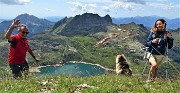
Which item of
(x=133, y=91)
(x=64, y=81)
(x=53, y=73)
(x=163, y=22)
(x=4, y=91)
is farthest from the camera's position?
(x=53, y=73)

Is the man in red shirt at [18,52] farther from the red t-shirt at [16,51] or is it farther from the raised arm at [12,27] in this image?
the raised arm at [12,27]

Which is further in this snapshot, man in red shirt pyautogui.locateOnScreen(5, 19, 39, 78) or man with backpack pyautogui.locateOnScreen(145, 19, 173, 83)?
man in red shirt pyautogui.locateOnScreen(5, 19, 39, 78)

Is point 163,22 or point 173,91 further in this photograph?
point 163,22

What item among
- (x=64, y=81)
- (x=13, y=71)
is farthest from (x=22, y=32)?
(x=64, y=81)

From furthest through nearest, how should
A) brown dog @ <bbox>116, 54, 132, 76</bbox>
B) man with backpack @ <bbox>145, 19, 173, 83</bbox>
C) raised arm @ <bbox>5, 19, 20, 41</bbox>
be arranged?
brown dog @ <bbox>116, 54, 132, 76</bbox>
man with backpack @ <bbox>145, 19, 173, 83</bbox>
raised arm @ <bbox>5, 19, 20, 41</bbox>

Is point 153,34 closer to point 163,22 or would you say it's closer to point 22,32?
point 163,22

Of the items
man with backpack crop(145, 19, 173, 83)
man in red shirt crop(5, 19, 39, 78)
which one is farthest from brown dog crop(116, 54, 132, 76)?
man in red shirt crop(5, 19, 39, 78)

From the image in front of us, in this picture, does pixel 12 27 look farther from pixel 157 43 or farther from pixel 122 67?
pixel 122 67

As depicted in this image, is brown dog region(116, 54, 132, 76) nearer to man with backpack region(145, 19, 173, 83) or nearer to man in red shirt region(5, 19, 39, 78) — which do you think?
man with backpack region(145, 19, 173, 83)

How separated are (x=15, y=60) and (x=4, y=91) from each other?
4.83m

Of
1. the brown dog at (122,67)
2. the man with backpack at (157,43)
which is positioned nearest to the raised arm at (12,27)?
the man with backpack at (157,43)

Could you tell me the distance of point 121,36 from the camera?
23.4 ft

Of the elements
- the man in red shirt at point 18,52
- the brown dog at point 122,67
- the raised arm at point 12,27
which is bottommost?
the brown dog at point 122,67

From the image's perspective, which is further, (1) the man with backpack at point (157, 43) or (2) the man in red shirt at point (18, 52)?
(2) the man in red shirt at point (18, 52)
